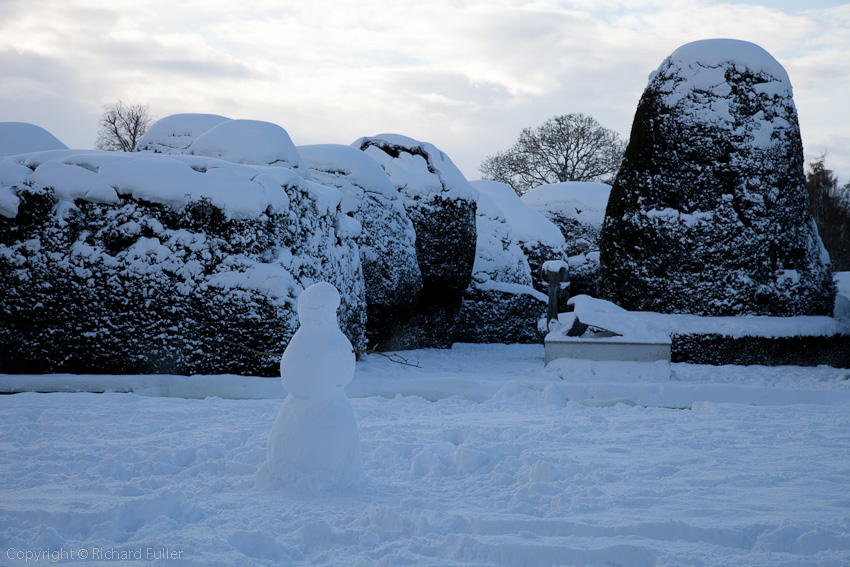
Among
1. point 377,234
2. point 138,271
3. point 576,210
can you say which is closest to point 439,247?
point 377,234

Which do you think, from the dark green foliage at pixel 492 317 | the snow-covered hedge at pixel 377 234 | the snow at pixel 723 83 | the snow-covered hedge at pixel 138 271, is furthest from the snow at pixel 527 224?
the snow-covered hedge at pixel 138 271

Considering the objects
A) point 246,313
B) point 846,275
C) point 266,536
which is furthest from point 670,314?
point 846,275

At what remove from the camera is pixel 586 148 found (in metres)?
29.0

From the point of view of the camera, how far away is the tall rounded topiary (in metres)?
9.45

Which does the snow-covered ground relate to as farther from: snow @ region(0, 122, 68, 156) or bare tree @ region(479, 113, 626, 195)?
bare tree @ region(479, 113, 626, 195)

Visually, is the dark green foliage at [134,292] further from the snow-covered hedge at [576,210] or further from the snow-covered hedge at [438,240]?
the snow-covered hedge at [576,210]

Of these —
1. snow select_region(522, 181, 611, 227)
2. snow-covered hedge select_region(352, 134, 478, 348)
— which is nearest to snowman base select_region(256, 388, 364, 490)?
snow-covered hedge select_region(352, 134, 478, 348)

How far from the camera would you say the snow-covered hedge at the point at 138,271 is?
6.87m

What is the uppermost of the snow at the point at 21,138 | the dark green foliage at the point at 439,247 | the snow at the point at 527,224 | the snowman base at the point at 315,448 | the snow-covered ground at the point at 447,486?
the snow at the point at 21,138

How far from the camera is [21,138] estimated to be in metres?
10.9

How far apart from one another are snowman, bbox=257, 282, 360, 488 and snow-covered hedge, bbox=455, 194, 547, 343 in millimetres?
9316

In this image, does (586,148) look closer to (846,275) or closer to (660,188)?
(846,275)

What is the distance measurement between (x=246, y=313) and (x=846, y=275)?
18.6m

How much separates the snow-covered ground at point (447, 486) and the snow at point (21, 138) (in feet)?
21.0
